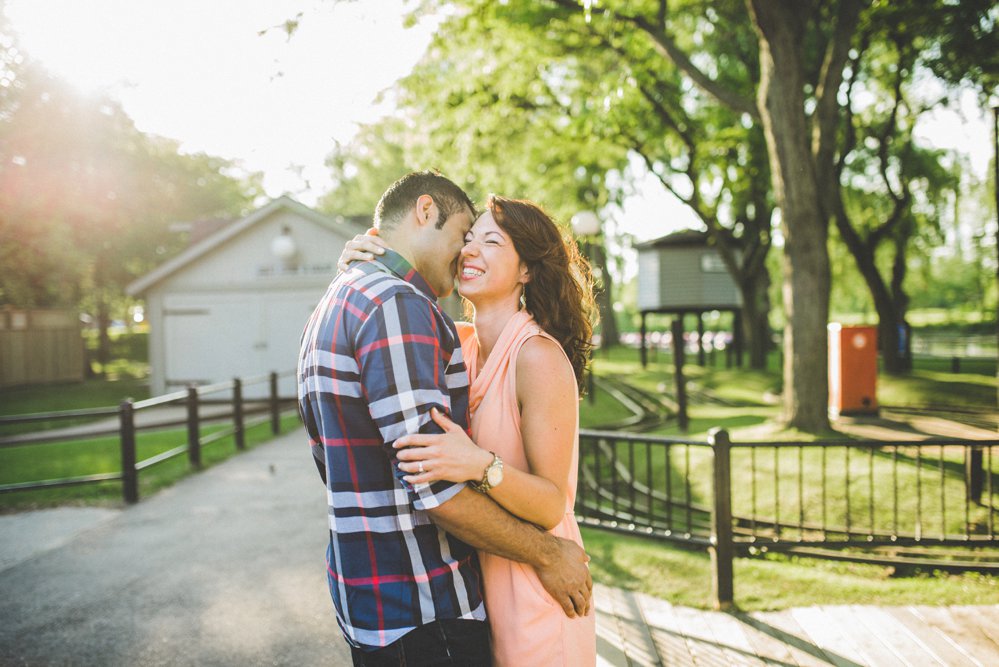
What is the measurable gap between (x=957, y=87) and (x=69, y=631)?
1918cm

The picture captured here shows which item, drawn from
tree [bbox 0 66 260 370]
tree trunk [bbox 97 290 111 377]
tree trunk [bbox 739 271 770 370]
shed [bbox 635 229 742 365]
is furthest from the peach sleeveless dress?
tree trunk [bbox 97 290 111 377]

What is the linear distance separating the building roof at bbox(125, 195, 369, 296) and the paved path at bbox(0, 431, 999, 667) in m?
14.3

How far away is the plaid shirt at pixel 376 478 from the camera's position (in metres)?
1.70

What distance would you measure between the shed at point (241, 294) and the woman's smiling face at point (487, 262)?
60.1 feet

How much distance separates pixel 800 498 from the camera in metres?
5.05

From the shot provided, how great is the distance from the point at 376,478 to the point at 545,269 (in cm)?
97

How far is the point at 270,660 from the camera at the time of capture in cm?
381

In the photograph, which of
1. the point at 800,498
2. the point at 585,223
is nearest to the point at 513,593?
the point at 800,498

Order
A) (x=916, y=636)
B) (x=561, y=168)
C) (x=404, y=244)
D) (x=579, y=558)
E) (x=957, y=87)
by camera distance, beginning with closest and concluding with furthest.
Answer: (x=579, y=558) < (x=404, y=244) < (x=916, y=636) < (x=957, y=87) < (x=561, y=168)

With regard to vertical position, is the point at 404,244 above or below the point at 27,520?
above

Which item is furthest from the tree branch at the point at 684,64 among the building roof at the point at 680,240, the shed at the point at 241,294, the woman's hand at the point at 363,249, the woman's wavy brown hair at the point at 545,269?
the building roof at the point at 680,240

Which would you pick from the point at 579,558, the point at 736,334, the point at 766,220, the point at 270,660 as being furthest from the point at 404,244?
the point at 736,334

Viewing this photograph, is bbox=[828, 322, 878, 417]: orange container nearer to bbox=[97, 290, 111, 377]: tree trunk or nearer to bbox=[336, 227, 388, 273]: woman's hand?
bbox=[336, 227, 388, 273]: woman's hand

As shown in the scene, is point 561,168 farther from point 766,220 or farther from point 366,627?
point 366,627
